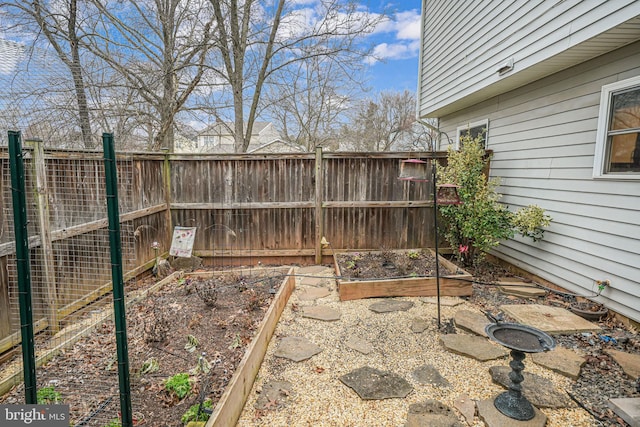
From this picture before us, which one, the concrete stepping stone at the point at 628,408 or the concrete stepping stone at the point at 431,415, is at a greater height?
the concrete stepping stone at the point at 628,408

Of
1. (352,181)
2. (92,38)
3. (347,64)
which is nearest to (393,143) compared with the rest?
(347,64)

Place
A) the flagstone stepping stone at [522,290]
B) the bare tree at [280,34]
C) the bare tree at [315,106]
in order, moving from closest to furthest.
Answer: the flagstone stepping stone at [522,290], the bare tree at [280,34], the bare tree at [315,106]

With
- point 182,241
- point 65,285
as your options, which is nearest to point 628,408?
point 65,285

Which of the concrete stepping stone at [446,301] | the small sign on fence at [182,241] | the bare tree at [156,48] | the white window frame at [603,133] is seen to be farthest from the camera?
the bare tree at [156,48]

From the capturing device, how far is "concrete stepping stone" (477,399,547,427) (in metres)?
1.90

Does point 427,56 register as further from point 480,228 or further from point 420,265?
point 420,265

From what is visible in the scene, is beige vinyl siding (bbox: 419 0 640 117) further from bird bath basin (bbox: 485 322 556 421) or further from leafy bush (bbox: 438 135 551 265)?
bird bath basin (bbox: 485 322 556 421)

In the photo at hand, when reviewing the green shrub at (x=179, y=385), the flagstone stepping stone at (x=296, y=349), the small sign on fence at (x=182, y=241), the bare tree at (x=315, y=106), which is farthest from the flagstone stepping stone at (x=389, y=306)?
the bare tree at (x=315, y=106)

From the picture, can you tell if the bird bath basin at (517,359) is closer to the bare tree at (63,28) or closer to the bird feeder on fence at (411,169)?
the bird feeder on fence at (411,169)

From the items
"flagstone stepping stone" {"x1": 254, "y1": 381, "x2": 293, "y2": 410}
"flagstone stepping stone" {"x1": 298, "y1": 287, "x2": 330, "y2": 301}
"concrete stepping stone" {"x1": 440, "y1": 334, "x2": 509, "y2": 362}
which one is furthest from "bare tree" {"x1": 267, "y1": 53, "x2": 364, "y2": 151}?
"flagstone stepping stone" {"x1": 254, "y1": 381, "x2": 293, "y2": 410}

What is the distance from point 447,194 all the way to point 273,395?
9.14 ft

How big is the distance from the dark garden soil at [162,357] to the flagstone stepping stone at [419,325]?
58.9 inches

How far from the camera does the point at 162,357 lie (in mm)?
2387

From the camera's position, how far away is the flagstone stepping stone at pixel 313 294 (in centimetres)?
395
